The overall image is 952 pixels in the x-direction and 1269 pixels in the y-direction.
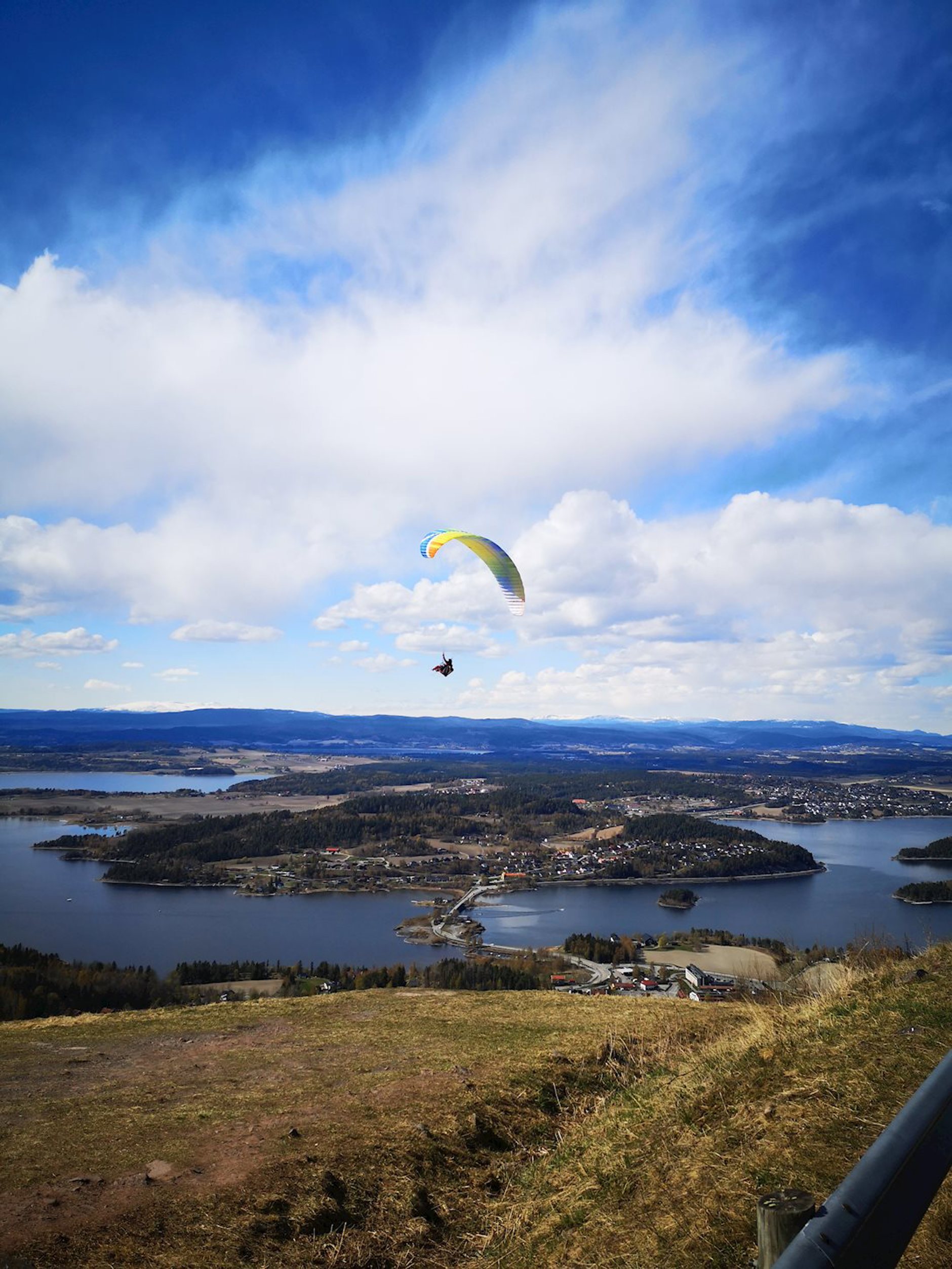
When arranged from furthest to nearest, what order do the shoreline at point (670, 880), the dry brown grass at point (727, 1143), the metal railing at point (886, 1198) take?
the shoreline at point (670, 880) → the dry brown grass at point (727, 1143) → the metal railing at point (886, 1198)

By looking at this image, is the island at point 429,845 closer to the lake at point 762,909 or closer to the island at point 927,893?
the lake at point 762,909

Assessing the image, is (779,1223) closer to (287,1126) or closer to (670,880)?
(287,1126)

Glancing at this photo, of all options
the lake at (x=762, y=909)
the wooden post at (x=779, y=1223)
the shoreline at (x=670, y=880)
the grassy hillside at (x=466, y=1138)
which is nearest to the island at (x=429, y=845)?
the shoreline at (x=670, y=880)

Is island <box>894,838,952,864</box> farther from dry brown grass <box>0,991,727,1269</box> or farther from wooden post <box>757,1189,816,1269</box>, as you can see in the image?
wooden post <box>757,1189,816,1269</box>

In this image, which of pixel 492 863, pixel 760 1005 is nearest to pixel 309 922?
pixel 492 863

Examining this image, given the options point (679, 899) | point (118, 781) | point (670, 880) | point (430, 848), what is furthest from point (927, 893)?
point (118, 781)

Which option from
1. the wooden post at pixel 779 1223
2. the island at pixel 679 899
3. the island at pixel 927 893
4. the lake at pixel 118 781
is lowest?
the lake at pixel 118 781
